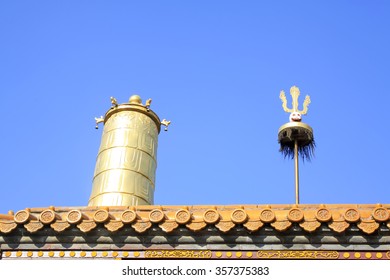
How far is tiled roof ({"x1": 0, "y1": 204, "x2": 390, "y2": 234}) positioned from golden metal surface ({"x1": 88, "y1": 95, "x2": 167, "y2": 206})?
184 inches

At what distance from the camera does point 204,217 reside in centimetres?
768

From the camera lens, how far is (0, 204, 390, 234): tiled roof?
7.50m

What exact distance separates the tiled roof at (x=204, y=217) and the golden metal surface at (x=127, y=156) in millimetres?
4666

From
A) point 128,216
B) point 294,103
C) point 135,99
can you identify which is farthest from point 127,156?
point 128,216

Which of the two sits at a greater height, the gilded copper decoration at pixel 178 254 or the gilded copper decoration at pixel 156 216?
the gilded copper decoration at pixel 156 216

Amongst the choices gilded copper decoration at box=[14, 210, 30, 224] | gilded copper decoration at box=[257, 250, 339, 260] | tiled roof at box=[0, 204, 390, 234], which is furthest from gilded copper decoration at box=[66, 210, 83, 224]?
gilded copper decoration at box=[257, 250, 339, 260]

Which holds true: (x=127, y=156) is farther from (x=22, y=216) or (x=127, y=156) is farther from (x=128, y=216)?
(x=128, y=216)

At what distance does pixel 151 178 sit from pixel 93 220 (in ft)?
18.7

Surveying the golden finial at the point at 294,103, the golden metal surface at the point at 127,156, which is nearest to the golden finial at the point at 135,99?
the golden metal surface at the point at 127,156

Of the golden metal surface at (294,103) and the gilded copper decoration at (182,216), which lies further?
the golden metal surface at (294,103)

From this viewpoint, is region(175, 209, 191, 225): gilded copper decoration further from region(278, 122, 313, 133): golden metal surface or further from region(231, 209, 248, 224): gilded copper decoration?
region(278, 122, 313, 133): golden metal surface

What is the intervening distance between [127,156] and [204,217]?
19.4 feet

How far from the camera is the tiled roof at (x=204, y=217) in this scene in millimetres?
7496

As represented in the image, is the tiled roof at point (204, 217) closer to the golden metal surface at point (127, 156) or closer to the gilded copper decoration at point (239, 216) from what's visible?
the gilded copper decoration at point (239, 216)
